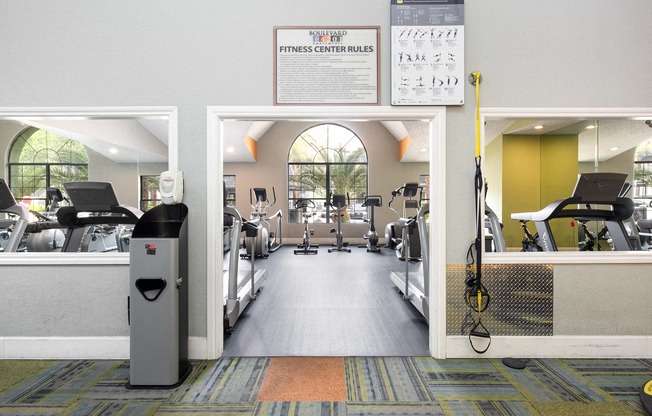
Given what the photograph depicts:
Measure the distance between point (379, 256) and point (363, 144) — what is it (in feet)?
12.3

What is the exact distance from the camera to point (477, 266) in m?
2.42

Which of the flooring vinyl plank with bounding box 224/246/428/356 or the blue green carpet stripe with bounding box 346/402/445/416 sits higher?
the flooring vinyl plank with bounding box 224/246/428/356

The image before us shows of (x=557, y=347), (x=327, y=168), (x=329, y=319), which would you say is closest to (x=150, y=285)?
(x=329, y=319)

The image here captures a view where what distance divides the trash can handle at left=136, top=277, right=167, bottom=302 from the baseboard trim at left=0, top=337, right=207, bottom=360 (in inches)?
24.2

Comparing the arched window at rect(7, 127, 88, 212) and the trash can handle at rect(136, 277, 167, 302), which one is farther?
the arched window at rect(7, 127, 88, 212)

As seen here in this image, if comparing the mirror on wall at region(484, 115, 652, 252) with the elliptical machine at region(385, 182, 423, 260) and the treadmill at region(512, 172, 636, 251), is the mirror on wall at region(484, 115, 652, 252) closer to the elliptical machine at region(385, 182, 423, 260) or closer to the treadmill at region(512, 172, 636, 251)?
the treadmill at region(512, 172, 636, 251)

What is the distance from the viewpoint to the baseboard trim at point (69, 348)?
2.47 m

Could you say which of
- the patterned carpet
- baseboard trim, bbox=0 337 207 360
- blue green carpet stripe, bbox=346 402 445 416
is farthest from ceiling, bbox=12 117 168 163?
blue green carpet stripe, bbox=346 402 445 416

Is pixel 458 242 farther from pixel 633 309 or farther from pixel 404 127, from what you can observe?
pixel 404 127

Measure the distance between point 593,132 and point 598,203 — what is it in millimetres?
4255

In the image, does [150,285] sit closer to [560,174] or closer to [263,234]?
[263,234]

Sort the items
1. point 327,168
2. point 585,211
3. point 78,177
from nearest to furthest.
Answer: point 585,211 → point 78,177 → point 327,168

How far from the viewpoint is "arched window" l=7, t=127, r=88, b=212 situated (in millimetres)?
7176

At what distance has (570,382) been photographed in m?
2.16
